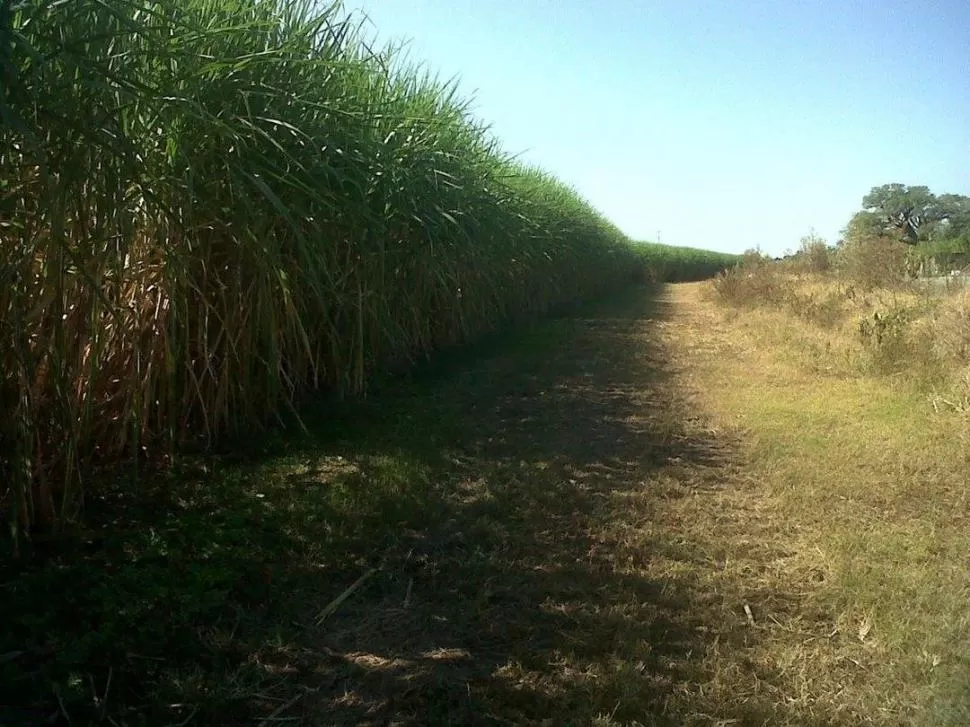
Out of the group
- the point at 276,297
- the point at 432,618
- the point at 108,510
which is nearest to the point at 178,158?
the point at 276,297

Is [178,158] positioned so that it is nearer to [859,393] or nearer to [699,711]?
[699,711]

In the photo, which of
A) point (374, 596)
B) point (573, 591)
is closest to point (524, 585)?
point (573, 591)

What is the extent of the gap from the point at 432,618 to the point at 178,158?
8.29 feet

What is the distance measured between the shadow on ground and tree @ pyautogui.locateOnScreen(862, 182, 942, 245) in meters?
11.8

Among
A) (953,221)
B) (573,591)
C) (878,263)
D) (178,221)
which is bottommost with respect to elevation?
(573,591)

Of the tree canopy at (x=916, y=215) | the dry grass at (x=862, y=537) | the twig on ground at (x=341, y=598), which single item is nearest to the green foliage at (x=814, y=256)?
the tree canopy at (x=916, y=215)

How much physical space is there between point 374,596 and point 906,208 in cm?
1547

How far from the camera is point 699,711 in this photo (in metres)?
2.63

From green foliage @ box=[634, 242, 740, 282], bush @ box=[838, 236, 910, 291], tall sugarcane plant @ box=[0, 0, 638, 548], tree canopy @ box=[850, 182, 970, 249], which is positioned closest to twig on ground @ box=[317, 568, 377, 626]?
tall sugarcane plant @ box=[0, 0, 638, 548]

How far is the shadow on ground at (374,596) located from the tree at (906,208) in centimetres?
1181

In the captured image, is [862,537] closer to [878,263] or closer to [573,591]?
[573,591]

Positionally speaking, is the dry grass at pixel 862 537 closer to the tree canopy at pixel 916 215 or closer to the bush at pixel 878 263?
the bush at pixel 878 263

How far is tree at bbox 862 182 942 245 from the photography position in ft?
49.5

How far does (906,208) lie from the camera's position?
15.7 m
